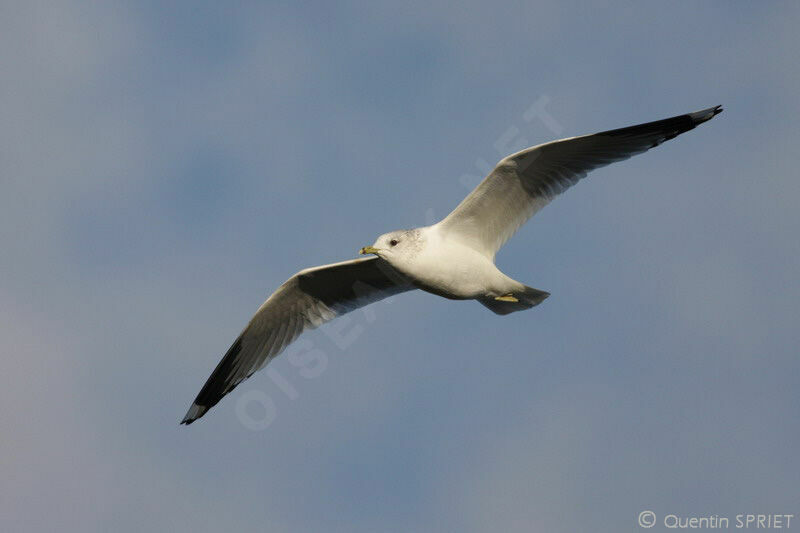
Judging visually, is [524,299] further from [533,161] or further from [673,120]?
[673,120]

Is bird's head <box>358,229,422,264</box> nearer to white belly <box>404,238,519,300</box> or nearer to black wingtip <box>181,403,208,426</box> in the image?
white belly <box>404,238,519,300</box>

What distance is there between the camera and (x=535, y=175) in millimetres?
10047

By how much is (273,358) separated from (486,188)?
3265mm

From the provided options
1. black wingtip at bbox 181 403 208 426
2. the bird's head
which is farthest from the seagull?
black wingtip at bbox 181 403 208 426

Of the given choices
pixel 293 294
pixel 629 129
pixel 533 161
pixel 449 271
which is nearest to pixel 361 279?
pixel 293 294

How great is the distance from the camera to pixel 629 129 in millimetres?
9844

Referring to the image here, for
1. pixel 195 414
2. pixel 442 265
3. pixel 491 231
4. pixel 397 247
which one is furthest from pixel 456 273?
pixel 195 414

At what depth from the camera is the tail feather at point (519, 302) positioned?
10.4m

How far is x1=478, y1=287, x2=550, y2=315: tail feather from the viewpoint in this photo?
1037 centimetres

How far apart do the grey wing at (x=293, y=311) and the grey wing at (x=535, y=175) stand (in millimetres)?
1082

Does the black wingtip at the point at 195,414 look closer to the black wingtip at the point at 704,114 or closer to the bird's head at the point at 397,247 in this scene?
the bird's head at the point at 397,247

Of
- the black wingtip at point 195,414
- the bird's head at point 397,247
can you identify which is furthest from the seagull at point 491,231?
the black wingtip at point 195,414

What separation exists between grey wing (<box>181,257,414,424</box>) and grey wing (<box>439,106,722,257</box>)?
108 cm

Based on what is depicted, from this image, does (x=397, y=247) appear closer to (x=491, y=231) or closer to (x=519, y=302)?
(x=491, y=231)
